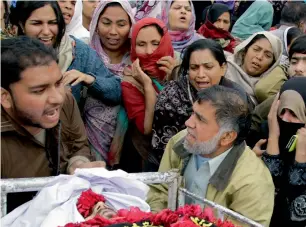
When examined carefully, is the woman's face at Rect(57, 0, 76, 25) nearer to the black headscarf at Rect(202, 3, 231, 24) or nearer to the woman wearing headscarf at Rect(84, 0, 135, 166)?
the woman wearing headscarf at Rect(84, 0, 135, 166)

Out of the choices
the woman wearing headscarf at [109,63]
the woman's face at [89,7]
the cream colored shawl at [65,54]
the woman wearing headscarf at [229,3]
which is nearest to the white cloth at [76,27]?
the woman's face at [89,7]

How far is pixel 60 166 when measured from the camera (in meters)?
2.10

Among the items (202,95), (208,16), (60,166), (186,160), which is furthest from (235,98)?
(208,16)

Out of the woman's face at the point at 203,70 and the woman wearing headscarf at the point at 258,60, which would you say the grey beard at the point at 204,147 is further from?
the woman wearing headscarf at the point at 258,60

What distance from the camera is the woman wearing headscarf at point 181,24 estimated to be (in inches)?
156

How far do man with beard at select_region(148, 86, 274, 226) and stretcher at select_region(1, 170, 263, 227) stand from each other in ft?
0.39

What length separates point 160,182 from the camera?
1.99 m

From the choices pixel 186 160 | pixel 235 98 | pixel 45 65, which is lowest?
pixel 186 160

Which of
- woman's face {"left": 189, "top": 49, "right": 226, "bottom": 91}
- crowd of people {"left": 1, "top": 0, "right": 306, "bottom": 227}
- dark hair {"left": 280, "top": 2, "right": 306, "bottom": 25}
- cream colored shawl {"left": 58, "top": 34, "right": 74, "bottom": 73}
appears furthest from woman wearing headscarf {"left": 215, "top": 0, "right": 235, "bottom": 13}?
cream colored shawl {"left": 58, "top": 34, "right": 74, "bottom": 73}

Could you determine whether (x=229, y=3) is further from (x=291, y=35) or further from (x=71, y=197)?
(x=71, y=197)

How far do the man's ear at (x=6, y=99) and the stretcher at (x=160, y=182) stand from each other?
11.9 inches

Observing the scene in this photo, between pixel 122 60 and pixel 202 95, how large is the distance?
1052mm

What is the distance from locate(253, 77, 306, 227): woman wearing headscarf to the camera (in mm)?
2414

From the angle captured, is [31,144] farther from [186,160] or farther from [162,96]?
[162,96]
